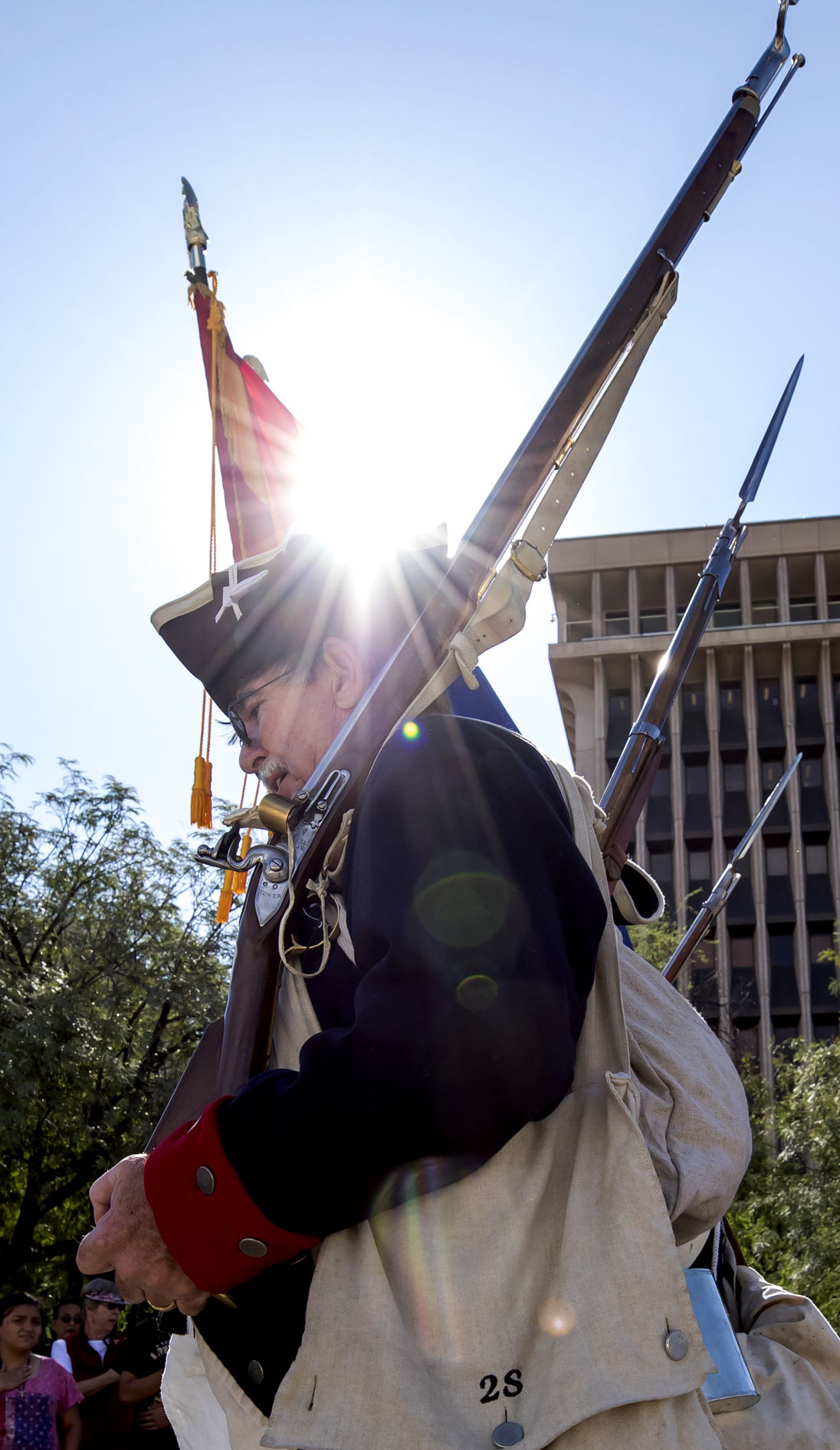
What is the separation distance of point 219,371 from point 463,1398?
11.1ft

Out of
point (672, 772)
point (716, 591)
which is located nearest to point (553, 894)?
point (716, 591)

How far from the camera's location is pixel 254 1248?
181cm

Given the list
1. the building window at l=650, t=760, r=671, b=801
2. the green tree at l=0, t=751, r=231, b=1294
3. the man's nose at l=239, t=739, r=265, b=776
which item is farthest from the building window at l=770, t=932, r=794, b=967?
the man's nose at l=239, t=739, r=265, b=776

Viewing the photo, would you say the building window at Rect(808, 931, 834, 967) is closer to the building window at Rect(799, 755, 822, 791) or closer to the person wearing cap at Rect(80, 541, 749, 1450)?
the building window at Rect(799, 755, 822, 791)

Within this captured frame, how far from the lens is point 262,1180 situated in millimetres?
1789

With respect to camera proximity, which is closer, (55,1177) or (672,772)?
(55,1177)

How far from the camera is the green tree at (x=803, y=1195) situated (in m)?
18.0

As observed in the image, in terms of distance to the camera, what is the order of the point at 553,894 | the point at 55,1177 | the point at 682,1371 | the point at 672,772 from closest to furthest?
the point at 682,1371 → the point at 553,894 → the point at 55,1177 → the point at 672,772

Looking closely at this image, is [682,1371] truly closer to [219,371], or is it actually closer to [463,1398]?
[463,1398]

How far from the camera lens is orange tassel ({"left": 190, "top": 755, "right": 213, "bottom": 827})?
401cm

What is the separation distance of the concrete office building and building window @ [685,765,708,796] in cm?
7

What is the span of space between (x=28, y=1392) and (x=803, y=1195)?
569 inches

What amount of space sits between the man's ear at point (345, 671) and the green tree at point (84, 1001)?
1549 centimetres

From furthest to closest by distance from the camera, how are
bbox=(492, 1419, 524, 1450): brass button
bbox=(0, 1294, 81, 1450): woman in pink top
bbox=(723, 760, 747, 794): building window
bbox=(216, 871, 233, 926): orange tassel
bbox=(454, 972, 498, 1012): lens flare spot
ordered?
1. bbox=(723, 760, 747, 794): building window
2. bbox=(0, 1294, 81, 1450): woman in pink top
3. bbox=(216, 871, 233, 926): orange tassel
4. bbox=(454, 972, 498, 1012): lens flare spot
5. bbox=(492, 1419, 524, 1450): brass button
